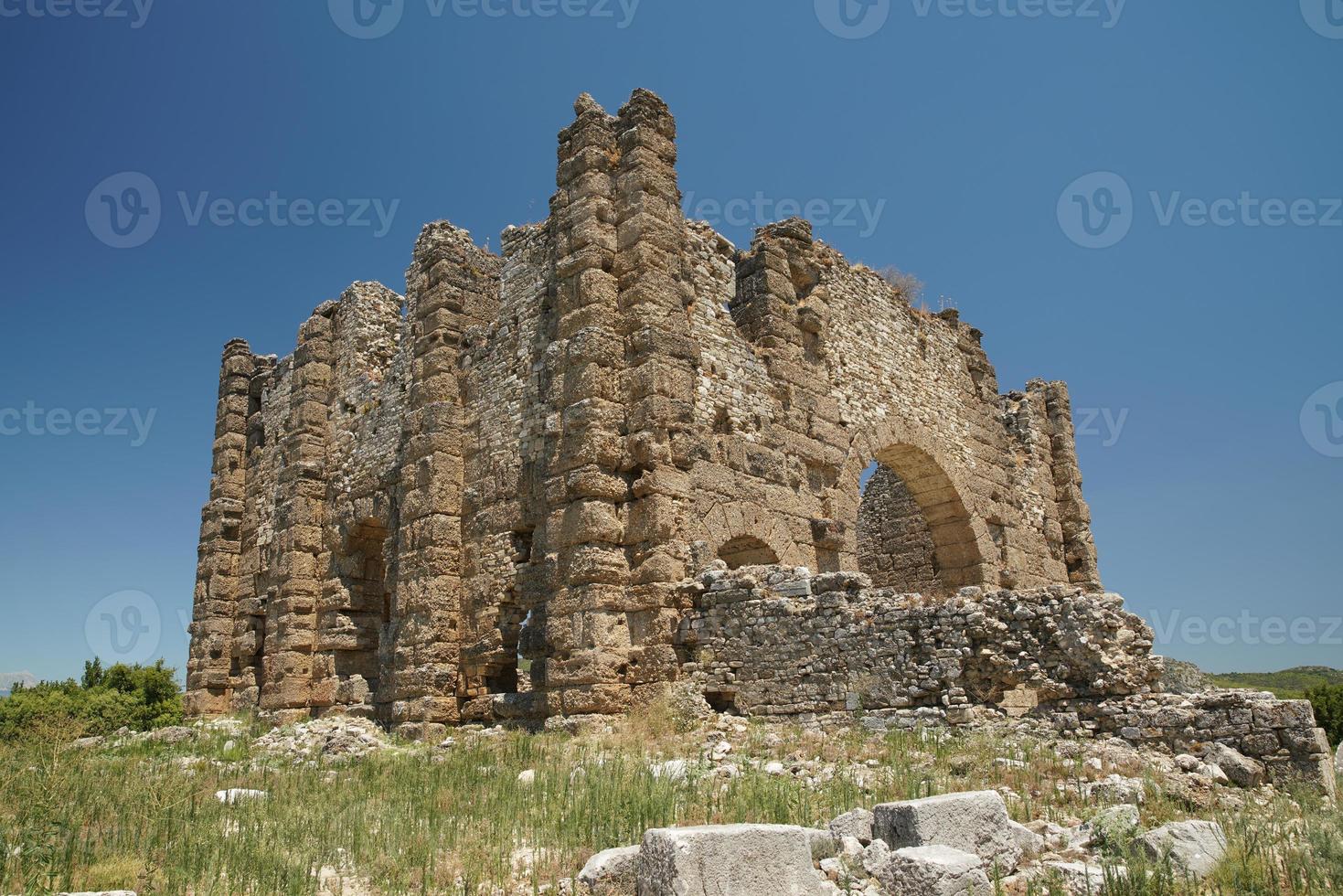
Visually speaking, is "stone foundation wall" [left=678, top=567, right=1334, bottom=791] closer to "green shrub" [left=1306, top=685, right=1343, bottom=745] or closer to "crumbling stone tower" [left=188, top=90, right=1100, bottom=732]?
"crumbling stone tower" [left=188, top=90, right=1100, bottom=732]

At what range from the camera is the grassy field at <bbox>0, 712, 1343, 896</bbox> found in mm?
4855

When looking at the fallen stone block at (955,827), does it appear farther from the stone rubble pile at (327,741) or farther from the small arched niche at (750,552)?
the small arched niche at (750,552)

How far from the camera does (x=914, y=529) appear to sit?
691 inches

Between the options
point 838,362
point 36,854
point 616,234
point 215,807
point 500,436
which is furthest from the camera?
point 838,362

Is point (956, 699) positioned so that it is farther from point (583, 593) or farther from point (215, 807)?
point (215, 807)

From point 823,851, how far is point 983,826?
0.85 meters

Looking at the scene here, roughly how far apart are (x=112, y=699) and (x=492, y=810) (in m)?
19.7

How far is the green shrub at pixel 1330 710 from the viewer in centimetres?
1686

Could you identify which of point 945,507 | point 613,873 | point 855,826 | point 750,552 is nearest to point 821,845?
point 855,826

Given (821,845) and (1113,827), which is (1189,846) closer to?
(1113,827)

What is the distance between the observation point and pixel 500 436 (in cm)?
1255

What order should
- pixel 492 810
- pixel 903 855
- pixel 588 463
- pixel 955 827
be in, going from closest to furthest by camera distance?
pixel 903 855
pixel 955 827
pixel 492 810
pixel 588 463

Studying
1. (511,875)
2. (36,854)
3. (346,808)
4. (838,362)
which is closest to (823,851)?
(511,875)

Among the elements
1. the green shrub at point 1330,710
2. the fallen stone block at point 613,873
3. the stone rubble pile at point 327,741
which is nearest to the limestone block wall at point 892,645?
the stone rubble pile at point 327,741
